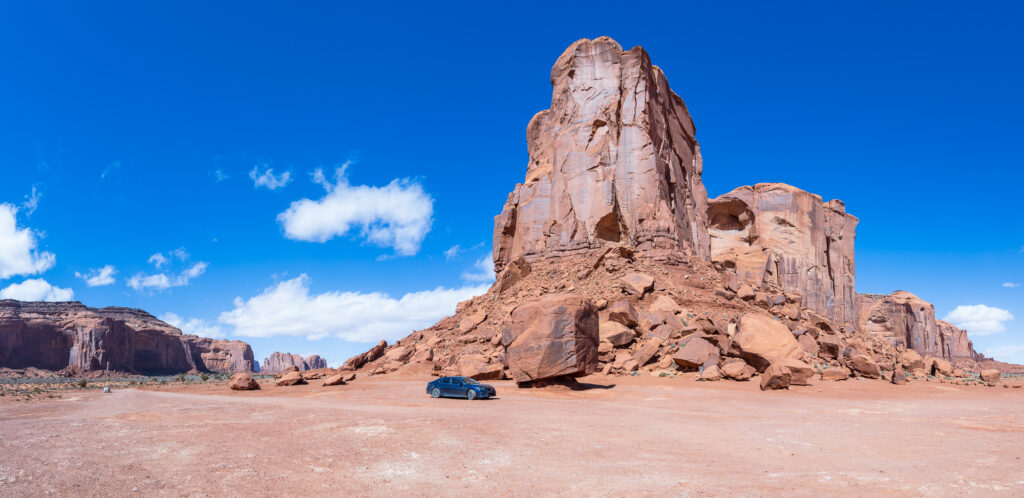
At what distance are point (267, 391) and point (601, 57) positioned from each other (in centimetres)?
3677

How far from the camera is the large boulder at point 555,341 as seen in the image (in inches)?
902

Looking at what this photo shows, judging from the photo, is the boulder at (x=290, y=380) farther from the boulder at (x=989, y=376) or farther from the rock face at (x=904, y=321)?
the rock face at (x=904, y=321)

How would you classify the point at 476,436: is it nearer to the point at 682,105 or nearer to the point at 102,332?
the point at 682,105

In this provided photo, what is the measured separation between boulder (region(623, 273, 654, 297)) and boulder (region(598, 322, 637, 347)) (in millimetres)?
4180

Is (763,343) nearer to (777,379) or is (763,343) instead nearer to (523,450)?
(777,379)

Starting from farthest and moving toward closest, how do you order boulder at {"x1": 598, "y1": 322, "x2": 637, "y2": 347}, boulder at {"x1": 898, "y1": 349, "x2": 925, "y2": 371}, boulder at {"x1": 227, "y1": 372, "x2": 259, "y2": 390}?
boulder at {"x1": 898, "y1": 349, "x2": 925, "y2": 371}, boulder at {"x1": 227, "y1": 372, "x2": 259, "y2": 390}, boulder at {"x1": 598, "y1": 322, "x2": 637, "y2": 347}

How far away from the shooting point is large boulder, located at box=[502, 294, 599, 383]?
22922mm

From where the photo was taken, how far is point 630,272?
37625 mm

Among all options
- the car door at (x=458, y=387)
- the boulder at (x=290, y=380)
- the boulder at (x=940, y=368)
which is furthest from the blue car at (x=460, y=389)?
the boulder at (x=940, y=368)

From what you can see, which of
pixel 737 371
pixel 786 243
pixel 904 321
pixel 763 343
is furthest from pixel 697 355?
pixel 904 321

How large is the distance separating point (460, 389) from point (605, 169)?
90.9 ft

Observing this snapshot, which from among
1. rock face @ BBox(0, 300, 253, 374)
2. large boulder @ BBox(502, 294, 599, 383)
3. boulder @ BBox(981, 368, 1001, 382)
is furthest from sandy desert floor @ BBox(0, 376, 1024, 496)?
rock face @ BBox(0, 300, 253, 374)

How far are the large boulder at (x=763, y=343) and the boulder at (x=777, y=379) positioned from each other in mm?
3020

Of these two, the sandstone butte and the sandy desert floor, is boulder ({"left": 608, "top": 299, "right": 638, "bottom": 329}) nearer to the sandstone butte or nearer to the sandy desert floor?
the sandstone butte
